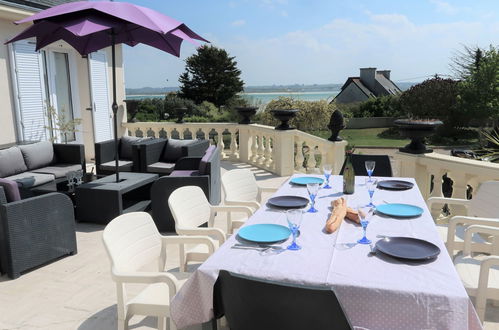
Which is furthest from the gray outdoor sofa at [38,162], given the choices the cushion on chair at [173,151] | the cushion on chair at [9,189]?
the cushion on chair at [9,189]

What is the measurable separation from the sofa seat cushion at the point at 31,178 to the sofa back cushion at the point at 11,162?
3.5 inches

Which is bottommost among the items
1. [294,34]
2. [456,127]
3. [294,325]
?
[456,127]

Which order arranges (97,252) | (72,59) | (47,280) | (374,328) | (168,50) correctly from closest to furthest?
(374,328)
(47,280)
(97,252)
(168,50)
(72,59)

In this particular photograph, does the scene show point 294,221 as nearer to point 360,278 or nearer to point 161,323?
point 360,278

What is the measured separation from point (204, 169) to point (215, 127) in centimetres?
431

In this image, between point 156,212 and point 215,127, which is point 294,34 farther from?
point 156,212

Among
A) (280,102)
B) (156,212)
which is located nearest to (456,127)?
(280,102)

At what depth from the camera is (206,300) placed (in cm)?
193

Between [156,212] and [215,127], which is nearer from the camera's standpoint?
[156,212]

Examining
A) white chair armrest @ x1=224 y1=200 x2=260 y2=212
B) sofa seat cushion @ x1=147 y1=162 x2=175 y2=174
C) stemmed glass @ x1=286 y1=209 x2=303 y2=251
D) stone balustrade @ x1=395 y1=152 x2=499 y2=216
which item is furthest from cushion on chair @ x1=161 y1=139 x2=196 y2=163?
stemmed glass @ x1=286 y1=209 x2=303 y2=251

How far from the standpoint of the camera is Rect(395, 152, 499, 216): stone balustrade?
388 cm

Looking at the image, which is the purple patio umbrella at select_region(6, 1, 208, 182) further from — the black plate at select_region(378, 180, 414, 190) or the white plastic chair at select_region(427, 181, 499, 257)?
the white plastic chair at select_region(427, 181, 499, 257)

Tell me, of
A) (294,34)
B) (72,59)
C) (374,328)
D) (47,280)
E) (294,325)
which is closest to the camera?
(294,325)

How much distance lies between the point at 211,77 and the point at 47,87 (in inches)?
1107
